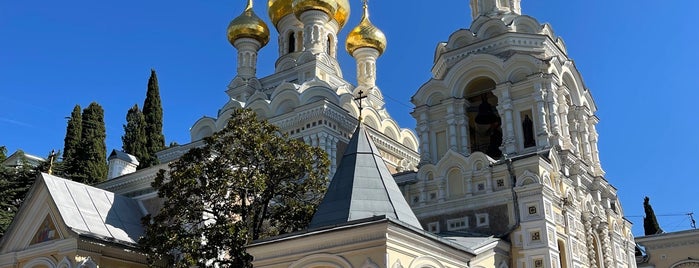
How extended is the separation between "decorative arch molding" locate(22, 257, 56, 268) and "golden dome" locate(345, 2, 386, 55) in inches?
632

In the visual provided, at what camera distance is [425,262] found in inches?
360

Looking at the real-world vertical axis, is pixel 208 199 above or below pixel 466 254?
above

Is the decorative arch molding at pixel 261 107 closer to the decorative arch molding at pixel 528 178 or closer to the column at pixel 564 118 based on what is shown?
the column at pixel 564 118

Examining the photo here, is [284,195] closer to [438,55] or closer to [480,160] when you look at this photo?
[480,160]

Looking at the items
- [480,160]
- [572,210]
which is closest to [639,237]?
[572,210]

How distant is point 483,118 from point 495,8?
3.53 meters

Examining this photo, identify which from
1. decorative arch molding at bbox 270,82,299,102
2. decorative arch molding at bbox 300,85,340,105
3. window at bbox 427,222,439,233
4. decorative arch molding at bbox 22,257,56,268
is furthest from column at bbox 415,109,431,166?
decorative arch molding at bbox 22,257,56,268

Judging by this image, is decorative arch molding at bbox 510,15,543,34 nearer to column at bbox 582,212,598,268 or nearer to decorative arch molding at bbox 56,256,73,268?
column at bbox 582,212,598,268

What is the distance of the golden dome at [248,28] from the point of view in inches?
1068

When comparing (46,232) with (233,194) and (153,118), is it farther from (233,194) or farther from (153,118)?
(153,118)

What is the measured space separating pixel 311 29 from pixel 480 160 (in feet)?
40.7

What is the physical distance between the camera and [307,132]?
2141 cm

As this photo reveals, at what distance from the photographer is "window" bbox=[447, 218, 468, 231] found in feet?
48.5

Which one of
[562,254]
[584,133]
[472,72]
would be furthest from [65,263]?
[584,133]
